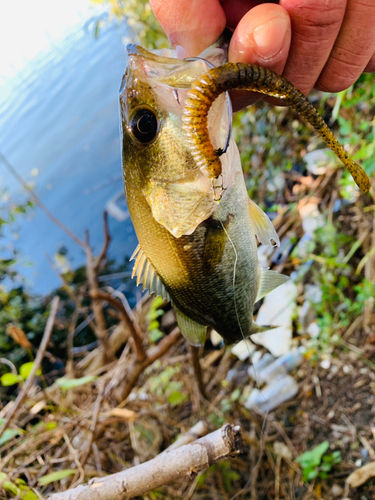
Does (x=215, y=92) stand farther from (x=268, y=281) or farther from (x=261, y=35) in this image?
(x=268, y=281)

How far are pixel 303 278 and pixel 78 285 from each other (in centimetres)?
355

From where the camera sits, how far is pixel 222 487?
236 centimetres

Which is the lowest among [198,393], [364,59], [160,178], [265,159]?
[198,393]

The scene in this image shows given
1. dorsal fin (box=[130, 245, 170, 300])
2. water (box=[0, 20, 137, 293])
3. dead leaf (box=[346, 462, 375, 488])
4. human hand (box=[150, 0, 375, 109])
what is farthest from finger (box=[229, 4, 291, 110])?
water (box=[0, 20, 137, 293])

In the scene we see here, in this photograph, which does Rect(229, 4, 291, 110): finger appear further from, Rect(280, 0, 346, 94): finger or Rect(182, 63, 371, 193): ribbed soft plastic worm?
Rect(182, 63, 371, 193): ribbed soft plastic worm

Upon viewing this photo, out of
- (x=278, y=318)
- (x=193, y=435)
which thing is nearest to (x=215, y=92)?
(x=193, y=435)

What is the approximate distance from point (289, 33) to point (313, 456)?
2416 millimetres

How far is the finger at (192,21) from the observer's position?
3.36 feet

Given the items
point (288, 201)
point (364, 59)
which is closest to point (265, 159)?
point (288, 201)

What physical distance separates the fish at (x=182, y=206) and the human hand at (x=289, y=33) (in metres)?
0.08

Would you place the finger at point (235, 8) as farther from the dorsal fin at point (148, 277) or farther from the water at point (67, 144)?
the water at point (67, 144)

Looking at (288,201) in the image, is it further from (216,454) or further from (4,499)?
(4,499)

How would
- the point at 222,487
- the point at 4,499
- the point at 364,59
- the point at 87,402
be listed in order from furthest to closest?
the point at 87,402 < the point at 222,487 < the point at 4,499 < the point at 364,59

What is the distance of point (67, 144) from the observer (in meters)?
7.57
